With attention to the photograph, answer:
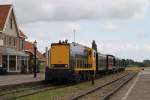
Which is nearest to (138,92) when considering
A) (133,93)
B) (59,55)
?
(133,93)

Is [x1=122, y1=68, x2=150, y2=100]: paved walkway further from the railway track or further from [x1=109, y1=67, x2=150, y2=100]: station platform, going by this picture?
the railway track

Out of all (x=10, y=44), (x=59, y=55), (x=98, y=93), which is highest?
(x=10, y=44)

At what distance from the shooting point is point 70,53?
123 feet

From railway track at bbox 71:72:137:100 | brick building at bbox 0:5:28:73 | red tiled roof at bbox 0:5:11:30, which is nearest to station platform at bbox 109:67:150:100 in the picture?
railway track at bbox 71:72:137:100

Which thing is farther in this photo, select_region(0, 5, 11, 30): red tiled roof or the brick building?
select_region(0, 5, 11, 30): red tiled roof

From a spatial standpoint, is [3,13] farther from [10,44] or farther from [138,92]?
[138,92]

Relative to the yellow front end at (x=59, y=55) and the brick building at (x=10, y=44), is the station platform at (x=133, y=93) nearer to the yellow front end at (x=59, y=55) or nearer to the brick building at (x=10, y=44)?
the yellow front end at (x=59, y=55)

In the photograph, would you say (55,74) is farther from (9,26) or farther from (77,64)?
(9,26)

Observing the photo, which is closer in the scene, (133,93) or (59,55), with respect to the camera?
(133,93)

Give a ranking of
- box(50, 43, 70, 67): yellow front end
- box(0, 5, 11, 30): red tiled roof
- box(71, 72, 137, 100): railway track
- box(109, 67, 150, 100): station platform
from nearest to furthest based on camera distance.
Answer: box(71, 72, 137, 100): railway track, box(109, 67, 150, 100): station platform, box(50, 43, 70, 67): yellow front end, box(0, 5, 11, 30): red tiled roof

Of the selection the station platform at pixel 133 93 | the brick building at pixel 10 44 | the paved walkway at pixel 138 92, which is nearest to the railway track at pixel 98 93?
the station platform at pixel 133 93

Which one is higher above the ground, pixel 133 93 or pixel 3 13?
pixel 3 13

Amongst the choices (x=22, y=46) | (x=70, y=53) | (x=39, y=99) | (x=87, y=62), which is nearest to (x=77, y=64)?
(x=70, y=53)

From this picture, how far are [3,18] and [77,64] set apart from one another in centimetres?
3062
